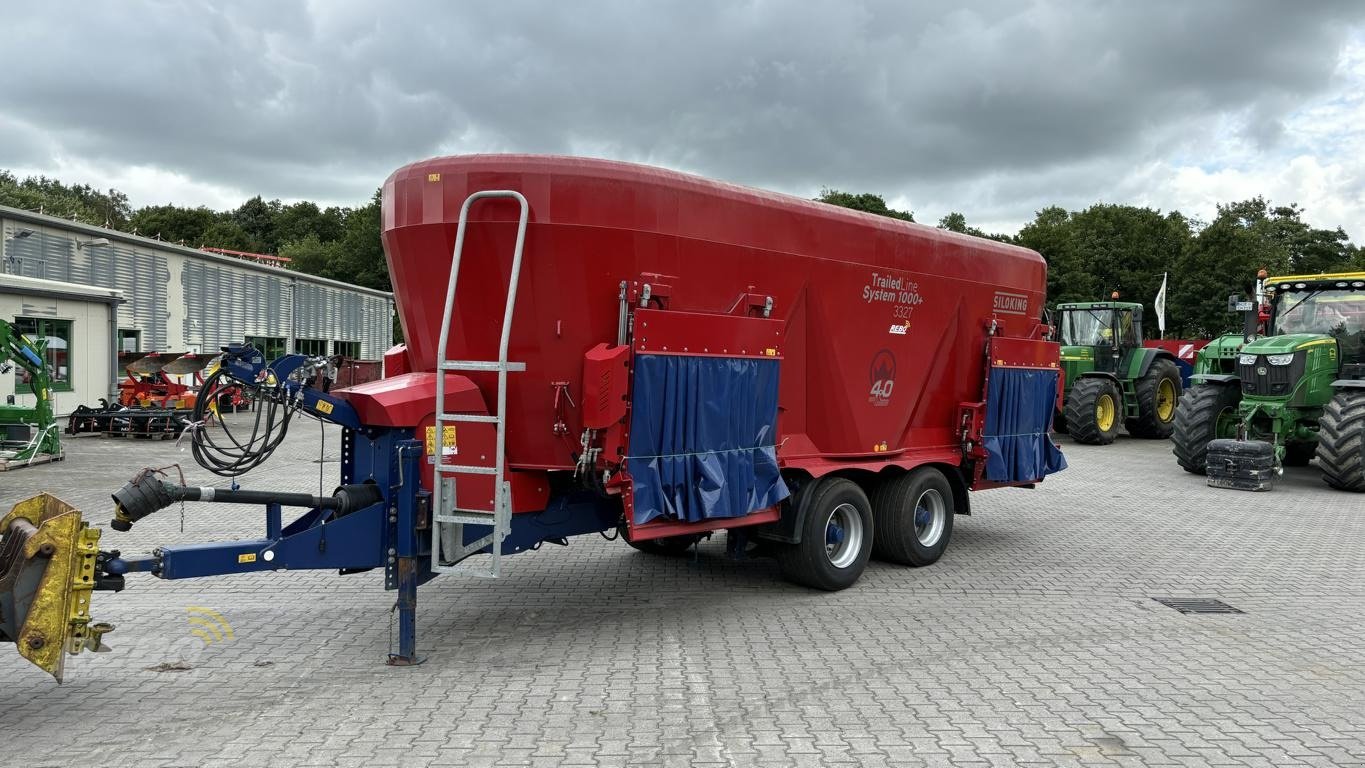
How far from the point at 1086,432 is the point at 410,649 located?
17497 mm

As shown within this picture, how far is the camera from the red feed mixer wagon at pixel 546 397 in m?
5.12

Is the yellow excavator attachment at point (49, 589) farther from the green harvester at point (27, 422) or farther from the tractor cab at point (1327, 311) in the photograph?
the tractor cab at point (1327, 311)

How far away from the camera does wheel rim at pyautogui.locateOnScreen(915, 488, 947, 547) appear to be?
8.48 m

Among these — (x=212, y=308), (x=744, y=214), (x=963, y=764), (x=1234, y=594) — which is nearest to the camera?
(x=963, y=764)

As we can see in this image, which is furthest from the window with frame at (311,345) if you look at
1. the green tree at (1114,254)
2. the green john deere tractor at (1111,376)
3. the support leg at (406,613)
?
the green tree at (1114,254)

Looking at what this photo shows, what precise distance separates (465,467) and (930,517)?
5010 mm

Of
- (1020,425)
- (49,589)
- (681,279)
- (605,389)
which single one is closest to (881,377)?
(1020,425)

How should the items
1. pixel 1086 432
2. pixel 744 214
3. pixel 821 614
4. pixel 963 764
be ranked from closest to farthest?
pixel 963 764
pixel 744 214
pixel 821 614
pixel 1086 432

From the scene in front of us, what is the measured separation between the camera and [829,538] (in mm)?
7574

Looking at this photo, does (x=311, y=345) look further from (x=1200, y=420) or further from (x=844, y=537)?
(x=844, y=537)

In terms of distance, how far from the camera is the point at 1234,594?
762cm

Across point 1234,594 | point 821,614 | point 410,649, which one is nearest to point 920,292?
point 821,614

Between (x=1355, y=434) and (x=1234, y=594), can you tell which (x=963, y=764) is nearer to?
(x=1234, y=594)

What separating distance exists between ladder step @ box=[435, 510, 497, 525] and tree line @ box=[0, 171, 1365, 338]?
30.8 metres
